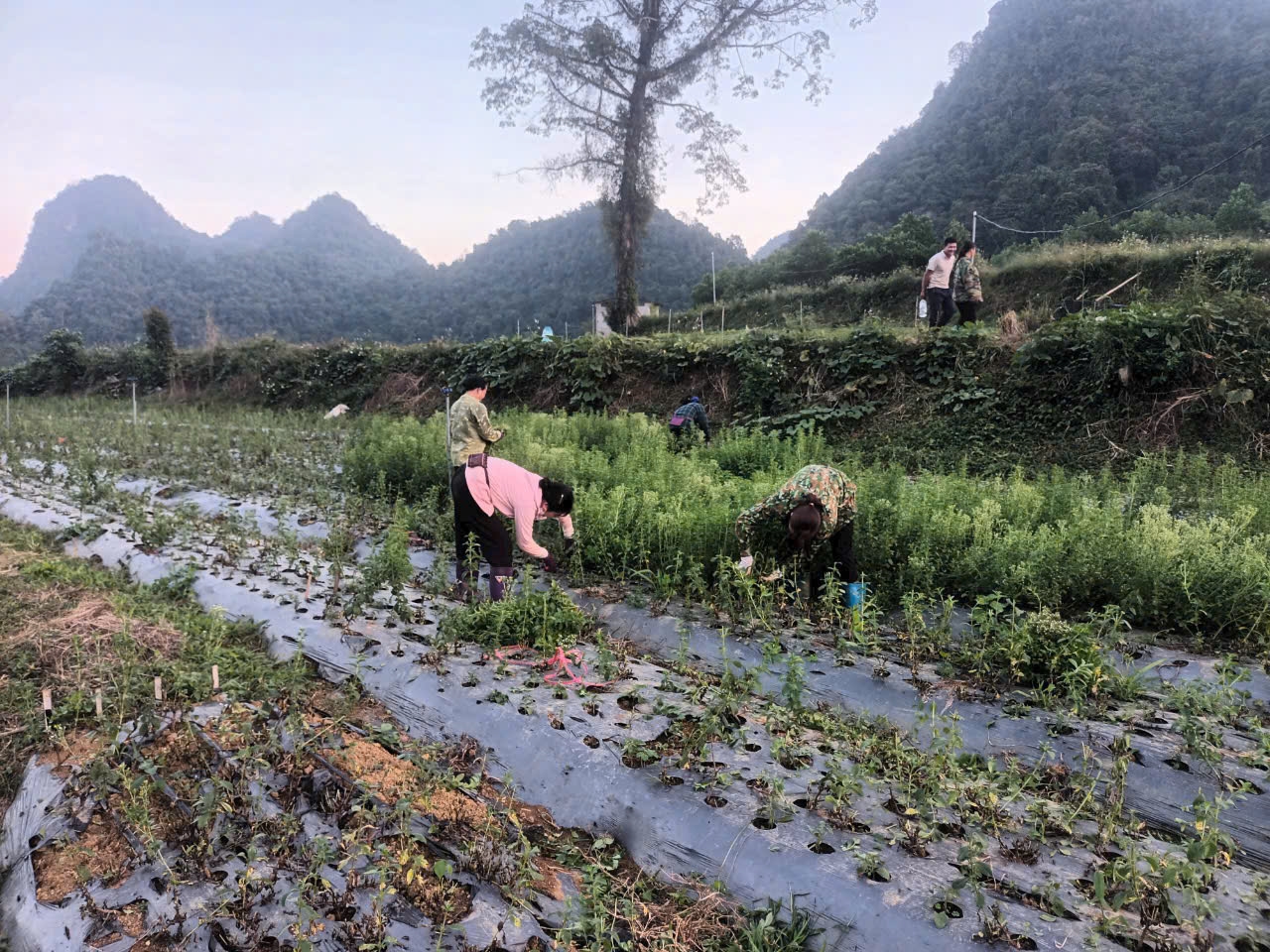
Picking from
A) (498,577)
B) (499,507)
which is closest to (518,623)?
(498,577)

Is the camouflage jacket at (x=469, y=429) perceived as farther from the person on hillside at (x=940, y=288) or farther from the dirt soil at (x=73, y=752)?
the person on hillside at (x=940, y=288)

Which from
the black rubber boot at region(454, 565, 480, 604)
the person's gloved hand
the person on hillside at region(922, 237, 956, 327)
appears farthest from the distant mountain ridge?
→ the person's gloved hand

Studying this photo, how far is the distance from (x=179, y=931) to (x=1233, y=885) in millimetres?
3269

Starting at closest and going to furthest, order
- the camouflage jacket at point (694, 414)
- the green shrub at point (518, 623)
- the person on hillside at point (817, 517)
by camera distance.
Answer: the green shrub at point (518, 623)
the person on hillside at point (817, 517)
the camouflage jacket at point (694, 414)

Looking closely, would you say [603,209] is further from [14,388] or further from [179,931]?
[14,388]

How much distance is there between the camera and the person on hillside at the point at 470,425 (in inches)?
205

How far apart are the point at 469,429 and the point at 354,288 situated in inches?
1958

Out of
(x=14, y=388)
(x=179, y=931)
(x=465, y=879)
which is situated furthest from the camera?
(x=14, y=388)

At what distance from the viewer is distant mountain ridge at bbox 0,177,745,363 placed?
38494 mm

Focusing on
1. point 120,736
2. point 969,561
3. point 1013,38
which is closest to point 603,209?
point 969,561

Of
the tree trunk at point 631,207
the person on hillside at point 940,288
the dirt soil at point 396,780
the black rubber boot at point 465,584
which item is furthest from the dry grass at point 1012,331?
the tree trunk at point 631,207

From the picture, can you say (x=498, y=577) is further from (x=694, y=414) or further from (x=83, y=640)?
(x=694, y=414)

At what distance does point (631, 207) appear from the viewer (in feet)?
62.2

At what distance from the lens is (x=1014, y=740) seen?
121 inches
